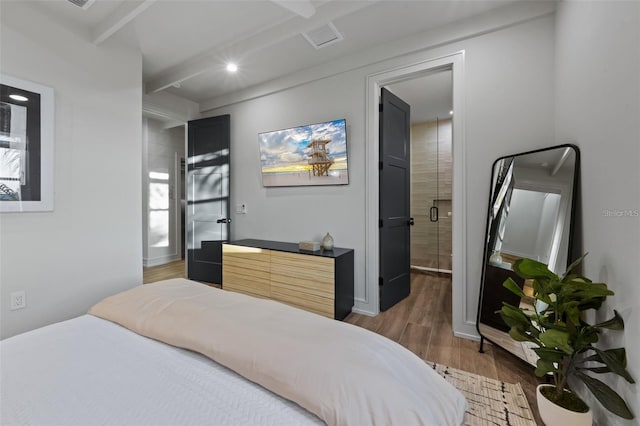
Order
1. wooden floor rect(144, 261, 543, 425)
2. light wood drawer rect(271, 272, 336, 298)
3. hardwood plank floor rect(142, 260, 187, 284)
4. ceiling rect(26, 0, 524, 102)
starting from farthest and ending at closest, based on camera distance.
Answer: hardwood plank floor rect(142, 260, 187, 284), light wood drawer rect(271, 272, 336, 298), ceiling rect(26, 0, 524, 102), wooden floor rect(144, 261, 543, 425)

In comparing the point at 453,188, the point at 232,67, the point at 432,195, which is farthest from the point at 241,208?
the point at 432,195

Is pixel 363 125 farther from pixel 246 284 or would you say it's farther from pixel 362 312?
pixel 246 284

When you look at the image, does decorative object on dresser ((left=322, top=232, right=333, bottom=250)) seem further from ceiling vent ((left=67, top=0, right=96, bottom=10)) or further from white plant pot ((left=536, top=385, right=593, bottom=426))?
ceiling vent ((left=67, top=0, right=96, bottom=10))

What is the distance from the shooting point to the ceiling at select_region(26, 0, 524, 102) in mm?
2049

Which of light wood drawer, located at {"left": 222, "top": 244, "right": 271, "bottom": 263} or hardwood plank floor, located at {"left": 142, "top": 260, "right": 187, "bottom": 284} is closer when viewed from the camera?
light wood drawer, located at {"left": 222, "top": 244, "right": 271, "bottom": 263}

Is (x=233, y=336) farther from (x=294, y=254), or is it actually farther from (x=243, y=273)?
(x=243, y=273)

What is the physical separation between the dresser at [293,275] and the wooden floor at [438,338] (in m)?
0.34

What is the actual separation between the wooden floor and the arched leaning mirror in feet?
0.39

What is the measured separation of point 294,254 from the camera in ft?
8.89

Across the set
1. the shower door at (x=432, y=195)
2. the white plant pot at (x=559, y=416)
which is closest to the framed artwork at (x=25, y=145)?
the white plant pot at (x=559, y=416)

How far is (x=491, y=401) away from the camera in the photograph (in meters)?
1.51

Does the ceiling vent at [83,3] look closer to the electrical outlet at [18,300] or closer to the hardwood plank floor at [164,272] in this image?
the electrical outlet at [18,300]

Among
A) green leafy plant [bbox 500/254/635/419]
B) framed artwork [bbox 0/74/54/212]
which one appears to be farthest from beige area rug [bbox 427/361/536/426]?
framed artwork [bbox 0/74/54/212]

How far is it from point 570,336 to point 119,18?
11.4 feet
